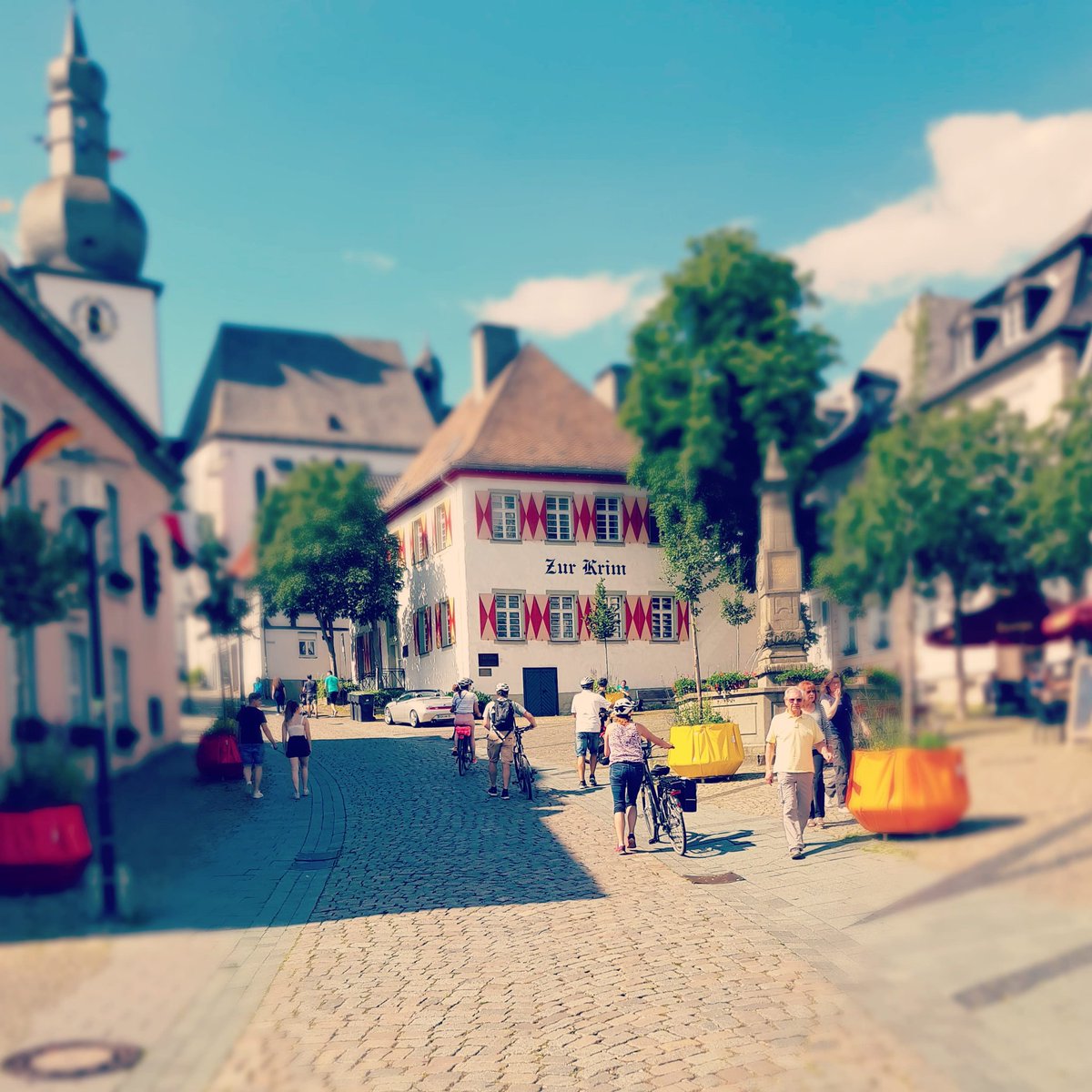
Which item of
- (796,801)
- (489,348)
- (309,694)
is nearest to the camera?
(489,348)

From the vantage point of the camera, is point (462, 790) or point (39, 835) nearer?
point (39, 835)

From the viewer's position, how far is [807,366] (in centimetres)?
157

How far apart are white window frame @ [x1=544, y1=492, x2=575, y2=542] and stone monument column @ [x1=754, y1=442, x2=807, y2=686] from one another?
43 cm

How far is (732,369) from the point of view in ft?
5.05

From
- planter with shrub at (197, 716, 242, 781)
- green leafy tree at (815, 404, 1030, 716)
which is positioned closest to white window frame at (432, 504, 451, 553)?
planter with shrub at (197, 716, 242, 781)

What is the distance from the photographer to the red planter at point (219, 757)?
5.85 feet

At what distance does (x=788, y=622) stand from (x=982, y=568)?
0.30m

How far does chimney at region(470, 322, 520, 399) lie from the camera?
69.9 inches

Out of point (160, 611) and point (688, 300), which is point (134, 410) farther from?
point (688, 300)

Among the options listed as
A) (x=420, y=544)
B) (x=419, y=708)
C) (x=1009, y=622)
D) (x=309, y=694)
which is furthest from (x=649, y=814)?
(x=1009, y=622)

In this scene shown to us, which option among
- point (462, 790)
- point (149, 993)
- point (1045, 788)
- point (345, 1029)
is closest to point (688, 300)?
point (1045, 788)

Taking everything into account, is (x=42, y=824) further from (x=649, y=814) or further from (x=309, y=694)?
(x=649, y=814)

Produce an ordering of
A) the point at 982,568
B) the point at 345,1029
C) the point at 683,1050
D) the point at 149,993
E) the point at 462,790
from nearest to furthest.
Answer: the point at 982,568 → the point at 149,993 → the point at 683,1050 → the point at 345,1029 → the point at 462,790

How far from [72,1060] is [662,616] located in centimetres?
101
